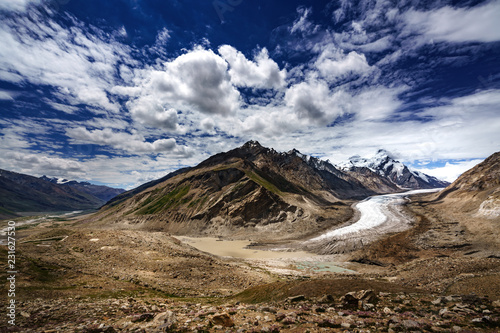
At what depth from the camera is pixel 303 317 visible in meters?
12.5

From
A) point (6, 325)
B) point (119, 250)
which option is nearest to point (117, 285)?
point (6, 325)

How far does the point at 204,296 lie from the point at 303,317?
15.2m

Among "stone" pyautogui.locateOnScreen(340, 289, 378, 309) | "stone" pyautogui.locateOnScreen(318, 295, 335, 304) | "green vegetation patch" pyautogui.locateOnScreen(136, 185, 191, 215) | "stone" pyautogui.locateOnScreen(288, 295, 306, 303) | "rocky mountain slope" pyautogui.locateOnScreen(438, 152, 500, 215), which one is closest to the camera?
"stone" pyautogui.locateOnScreen(340, 289, 378, 309)

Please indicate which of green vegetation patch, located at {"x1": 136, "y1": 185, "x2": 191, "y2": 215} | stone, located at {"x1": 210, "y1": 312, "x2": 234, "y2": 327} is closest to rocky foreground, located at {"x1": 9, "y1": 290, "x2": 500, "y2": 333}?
stone, located at {"x1": 210, "y1": 312, "x2": 234, "y2": 327}

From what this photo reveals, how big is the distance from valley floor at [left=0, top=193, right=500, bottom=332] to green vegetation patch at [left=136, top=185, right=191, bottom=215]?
88.0 meters

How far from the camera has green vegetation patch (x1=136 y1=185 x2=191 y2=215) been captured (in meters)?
131

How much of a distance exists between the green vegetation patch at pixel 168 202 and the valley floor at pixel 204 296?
289ft

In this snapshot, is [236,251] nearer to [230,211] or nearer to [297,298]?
[230,211]

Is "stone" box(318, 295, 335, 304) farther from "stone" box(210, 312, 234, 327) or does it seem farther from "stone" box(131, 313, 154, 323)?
"stone" box(131, 313, 154, 323)

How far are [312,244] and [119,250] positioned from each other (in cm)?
5537

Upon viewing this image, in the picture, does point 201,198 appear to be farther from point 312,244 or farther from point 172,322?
point 172,322

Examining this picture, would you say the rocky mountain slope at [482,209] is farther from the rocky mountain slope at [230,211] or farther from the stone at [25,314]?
the stone at [25,314]

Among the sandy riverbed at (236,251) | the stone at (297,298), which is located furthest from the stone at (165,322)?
the sandy riverbed at (236,251)

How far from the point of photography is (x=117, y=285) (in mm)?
22797
